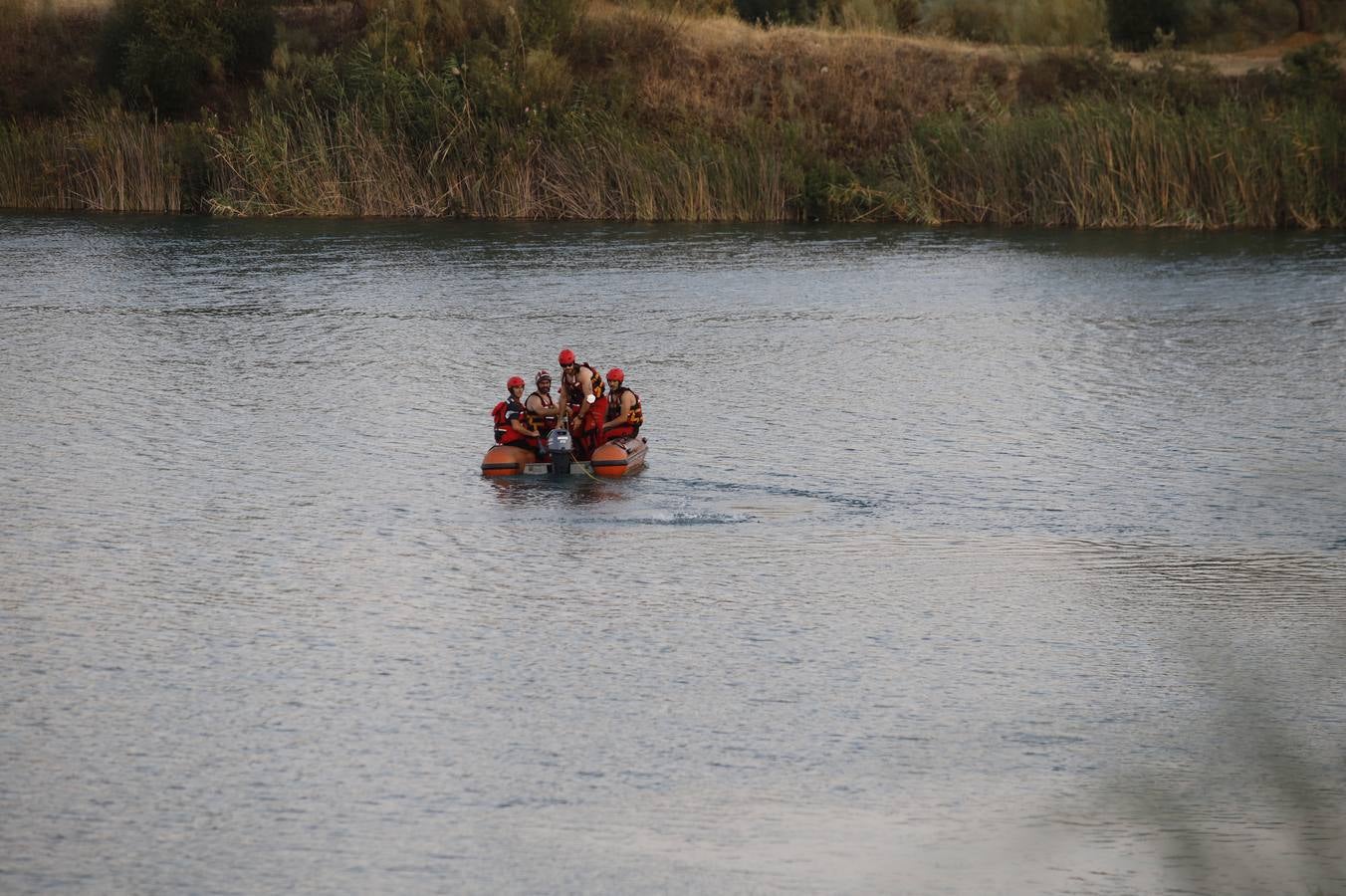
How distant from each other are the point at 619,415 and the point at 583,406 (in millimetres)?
335

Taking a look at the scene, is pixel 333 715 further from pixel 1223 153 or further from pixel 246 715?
pixel 1223 153

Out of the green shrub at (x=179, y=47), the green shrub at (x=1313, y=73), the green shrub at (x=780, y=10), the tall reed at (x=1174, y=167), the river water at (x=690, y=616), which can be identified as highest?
the green shrub at (x=780, y=10)

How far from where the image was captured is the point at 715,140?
43875 mm

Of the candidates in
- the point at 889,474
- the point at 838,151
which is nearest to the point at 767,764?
the point at 889,474

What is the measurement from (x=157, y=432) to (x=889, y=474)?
7.18 meters

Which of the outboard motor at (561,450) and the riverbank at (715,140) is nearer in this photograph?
the outboard motor at (561,450)

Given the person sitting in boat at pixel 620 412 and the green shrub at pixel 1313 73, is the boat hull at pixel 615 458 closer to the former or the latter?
the person sitting in boat at pixel 620 412

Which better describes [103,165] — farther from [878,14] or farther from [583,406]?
[583,406]

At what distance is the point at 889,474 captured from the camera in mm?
16469

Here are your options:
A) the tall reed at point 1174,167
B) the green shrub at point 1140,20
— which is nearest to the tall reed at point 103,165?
the tall reed at point 1174,167

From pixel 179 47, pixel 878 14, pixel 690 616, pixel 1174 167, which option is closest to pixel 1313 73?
pixel 1174 167

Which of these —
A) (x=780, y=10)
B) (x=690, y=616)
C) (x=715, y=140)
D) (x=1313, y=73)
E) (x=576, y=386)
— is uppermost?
(x=780, y=10)

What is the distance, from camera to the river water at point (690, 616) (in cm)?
849

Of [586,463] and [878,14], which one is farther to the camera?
[878,14]
